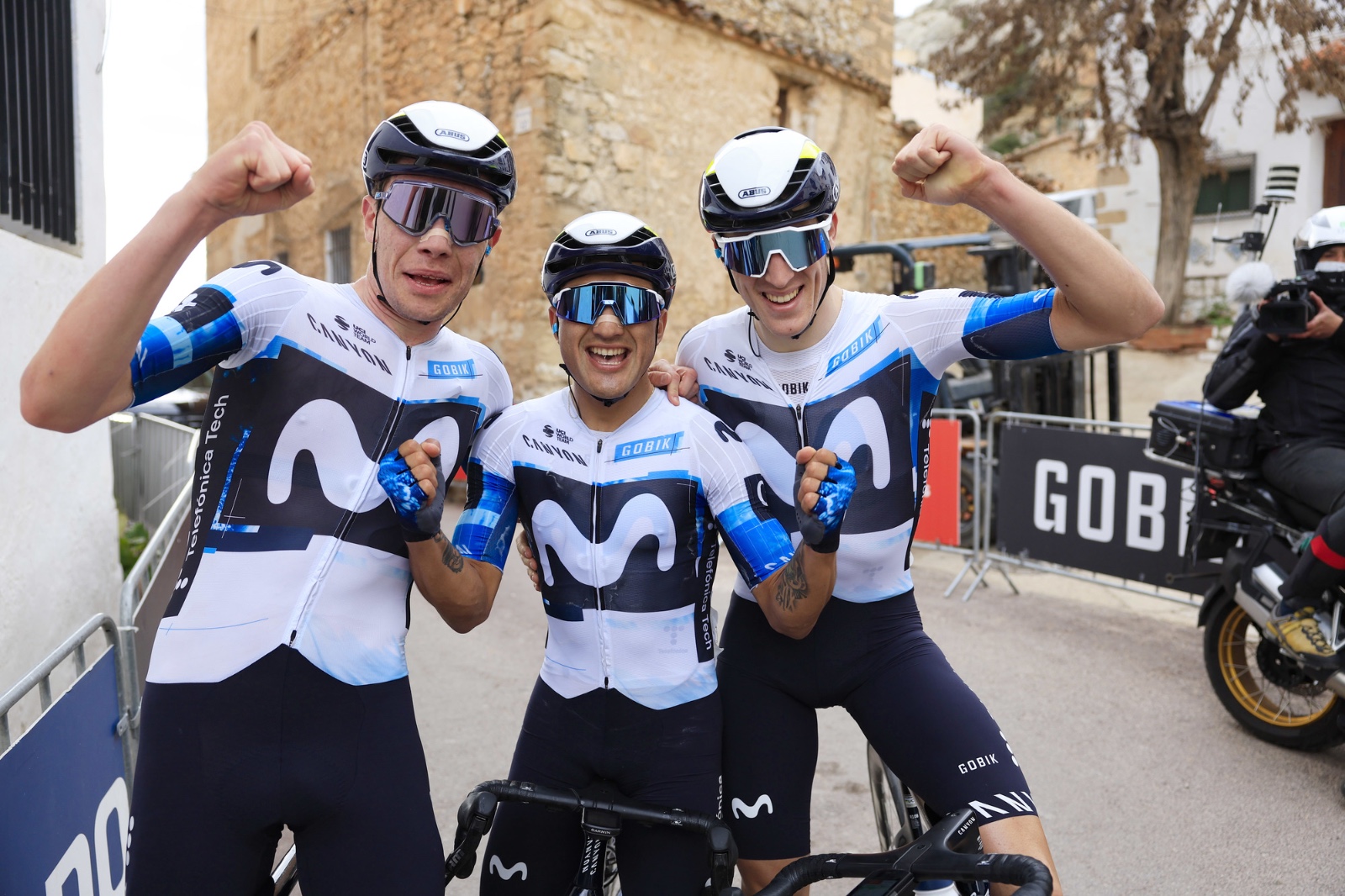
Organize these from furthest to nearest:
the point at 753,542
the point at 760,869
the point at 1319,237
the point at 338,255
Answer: the point at 338,255 < the point at 1319,237 < the point at 760,869 < the point at 753,542

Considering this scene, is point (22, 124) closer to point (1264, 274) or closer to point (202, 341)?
point (202, 341)

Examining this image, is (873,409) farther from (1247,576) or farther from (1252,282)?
(1247,576)

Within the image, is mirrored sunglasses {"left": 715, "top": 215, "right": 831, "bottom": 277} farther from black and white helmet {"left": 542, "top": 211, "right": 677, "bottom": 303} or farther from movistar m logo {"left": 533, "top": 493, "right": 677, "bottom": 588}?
movistar m logo {"left": 533, "top": 493, "right": 677, "bottom": 588}

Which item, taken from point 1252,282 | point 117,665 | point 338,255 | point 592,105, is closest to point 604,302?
point 117,665

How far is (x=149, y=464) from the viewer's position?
9055mm

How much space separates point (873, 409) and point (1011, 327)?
41 cm

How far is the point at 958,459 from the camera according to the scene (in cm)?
830

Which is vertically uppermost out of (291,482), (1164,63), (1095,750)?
(1164,63)

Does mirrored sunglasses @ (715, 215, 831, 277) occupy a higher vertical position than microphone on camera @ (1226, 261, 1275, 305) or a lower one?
lower

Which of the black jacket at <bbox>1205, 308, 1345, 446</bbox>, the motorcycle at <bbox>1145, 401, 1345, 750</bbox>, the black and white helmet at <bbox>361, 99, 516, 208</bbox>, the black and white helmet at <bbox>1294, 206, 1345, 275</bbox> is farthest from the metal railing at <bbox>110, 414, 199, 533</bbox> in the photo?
the black and white helmet at <bbox>1294, 206, 1345, 275</bbox>

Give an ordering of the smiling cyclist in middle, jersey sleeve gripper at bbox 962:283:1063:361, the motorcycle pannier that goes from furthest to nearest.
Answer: the motorcycle pannier → jersey sleeve gripper at bbox 962:283:1063:361 → the smiling cyclist in middle

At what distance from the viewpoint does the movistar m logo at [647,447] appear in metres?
2.36

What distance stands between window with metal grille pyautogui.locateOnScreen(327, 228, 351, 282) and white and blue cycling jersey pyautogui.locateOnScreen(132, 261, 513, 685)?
14.2m

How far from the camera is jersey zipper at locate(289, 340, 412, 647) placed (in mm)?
2037
